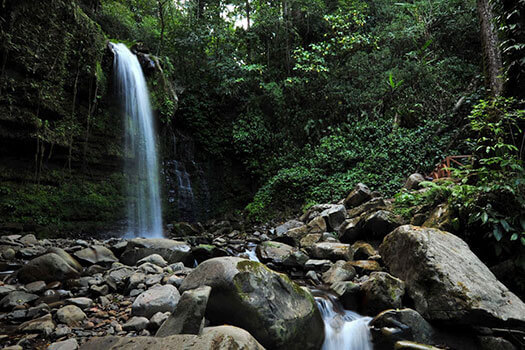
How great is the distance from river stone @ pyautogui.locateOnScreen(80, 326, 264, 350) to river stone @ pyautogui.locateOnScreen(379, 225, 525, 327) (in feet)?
7.57

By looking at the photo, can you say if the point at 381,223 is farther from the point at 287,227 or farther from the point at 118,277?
the point at 118,277

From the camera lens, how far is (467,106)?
9.90 m

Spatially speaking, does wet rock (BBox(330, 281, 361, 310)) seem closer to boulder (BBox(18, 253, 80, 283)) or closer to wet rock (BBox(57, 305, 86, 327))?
wet rock (BBox(57, 305, 86, 327))

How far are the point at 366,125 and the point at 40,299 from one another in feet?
37.6

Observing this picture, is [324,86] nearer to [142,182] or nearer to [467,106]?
[467,106]

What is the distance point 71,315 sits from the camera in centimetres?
277

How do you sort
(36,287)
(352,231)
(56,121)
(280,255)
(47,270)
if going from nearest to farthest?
(36,287) < (47,270) < (280,255) < (352,231) < (56,121)

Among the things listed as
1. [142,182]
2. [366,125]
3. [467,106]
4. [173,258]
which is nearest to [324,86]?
[366,125]

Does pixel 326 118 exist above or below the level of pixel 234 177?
above

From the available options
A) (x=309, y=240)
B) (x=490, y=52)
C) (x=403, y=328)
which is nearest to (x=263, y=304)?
(x=403, y=328)

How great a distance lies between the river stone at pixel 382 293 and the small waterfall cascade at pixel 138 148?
7166 millimetres

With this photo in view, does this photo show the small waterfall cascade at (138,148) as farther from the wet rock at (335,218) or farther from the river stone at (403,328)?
the river stone at (403,328)

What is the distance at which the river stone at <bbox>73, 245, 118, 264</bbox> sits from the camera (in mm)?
4539

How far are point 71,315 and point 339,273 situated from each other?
143 inches
